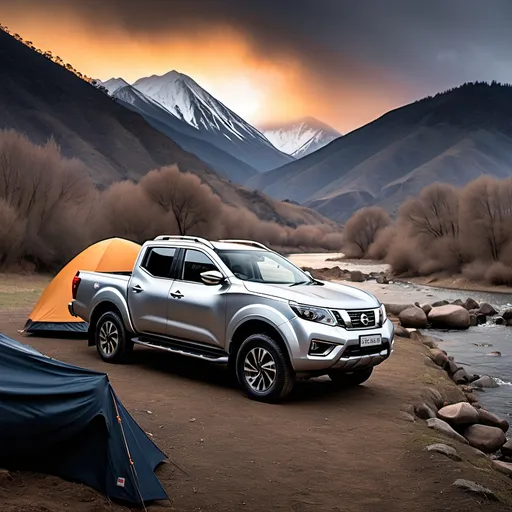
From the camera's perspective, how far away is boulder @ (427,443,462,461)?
7.46 meters

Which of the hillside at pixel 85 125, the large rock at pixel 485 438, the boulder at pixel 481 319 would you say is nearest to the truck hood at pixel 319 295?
the large rock at pixel 485 438

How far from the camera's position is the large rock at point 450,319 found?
2931 cm

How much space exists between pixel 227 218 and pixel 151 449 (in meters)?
96.6

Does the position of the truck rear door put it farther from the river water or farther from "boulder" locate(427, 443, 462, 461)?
the river water

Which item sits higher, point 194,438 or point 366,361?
point 366,361

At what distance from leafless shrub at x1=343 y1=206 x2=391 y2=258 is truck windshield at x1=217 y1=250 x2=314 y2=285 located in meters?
105

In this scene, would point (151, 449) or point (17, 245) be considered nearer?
point (151, 449)

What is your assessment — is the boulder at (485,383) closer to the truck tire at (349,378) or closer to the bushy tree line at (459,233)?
the truck tire at (349,378)

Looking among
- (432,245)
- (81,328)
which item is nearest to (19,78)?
(432,245)

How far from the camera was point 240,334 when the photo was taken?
9.28 metres

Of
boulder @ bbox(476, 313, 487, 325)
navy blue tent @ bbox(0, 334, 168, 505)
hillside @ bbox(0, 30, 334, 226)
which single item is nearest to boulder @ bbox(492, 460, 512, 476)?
navy blue tent @ bbox(0, 334, 168, 505)

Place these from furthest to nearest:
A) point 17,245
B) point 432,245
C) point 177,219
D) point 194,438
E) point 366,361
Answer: point 177,219, point 432,245, point 17,245, point 366,361, point 194,438

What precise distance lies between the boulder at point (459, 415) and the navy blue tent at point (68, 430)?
19.7 feet

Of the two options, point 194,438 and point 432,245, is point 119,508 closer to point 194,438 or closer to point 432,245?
point 194,438
